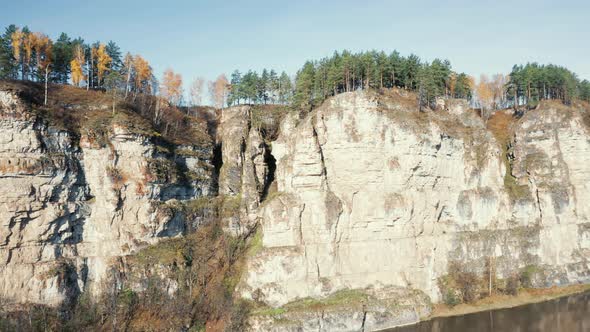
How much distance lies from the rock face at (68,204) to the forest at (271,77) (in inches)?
373

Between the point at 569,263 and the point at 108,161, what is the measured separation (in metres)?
48.7

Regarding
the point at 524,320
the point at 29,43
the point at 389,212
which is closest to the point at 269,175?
the point at 389,212

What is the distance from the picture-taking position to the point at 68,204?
3466cm

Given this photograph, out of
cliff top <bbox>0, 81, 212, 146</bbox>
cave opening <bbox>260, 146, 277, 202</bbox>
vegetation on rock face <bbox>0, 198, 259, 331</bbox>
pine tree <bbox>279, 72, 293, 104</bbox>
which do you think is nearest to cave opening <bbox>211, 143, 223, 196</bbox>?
cliff top <bbox>0, 81, 212, 146</bbox>

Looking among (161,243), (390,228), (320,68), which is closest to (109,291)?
(161,243)

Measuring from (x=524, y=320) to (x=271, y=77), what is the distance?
4260 centimetres

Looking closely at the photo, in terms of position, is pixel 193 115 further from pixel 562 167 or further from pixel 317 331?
pixel 562 167

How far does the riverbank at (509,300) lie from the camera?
39562 mm

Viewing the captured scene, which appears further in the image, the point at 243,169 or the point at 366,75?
the point at 366,75

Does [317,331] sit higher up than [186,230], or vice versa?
[186,230]

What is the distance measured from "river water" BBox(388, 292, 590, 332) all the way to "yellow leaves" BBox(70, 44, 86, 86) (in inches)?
1693

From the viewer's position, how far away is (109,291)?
33.9 m

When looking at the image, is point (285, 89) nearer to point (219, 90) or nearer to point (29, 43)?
point (219, 90)

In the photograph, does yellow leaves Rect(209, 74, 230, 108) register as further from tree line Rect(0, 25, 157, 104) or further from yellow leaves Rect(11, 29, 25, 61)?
yellow leaves Rect(11, 29, 25, 61)
